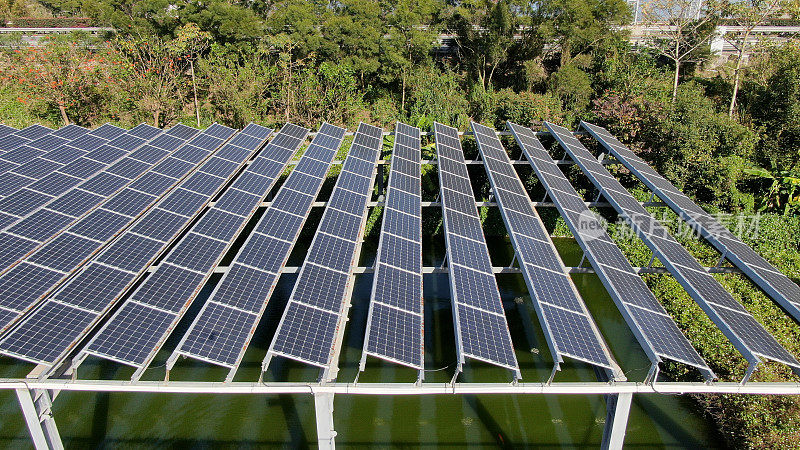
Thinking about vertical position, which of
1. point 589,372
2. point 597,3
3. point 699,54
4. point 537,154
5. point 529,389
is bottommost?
point 589,372

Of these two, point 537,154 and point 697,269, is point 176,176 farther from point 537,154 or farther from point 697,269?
point 697,269

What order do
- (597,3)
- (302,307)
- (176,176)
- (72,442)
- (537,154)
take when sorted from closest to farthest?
(302,307), (72,442), (176,176), (537,154), (597,3)

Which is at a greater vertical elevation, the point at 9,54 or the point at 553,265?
the point at 9,54

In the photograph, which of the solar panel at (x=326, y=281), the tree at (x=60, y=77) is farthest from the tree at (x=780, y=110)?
the tree at (x=60, y=77)

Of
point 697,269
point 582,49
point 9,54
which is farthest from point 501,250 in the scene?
point 9,54

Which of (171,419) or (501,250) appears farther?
(501,250)

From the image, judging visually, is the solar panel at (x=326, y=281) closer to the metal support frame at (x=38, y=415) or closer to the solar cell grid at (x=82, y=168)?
the metal support frame at (x=38, y=415)

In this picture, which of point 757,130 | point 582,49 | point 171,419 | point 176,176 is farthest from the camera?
point 582,49

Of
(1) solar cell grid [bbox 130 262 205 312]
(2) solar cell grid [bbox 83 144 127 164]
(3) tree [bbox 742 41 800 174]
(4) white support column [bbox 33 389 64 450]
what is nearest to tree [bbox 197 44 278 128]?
(2) solar cell grid [bbox 83 144 127 164]

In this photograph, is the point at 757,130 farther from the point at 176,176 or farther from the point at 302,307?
the point at 176,176
